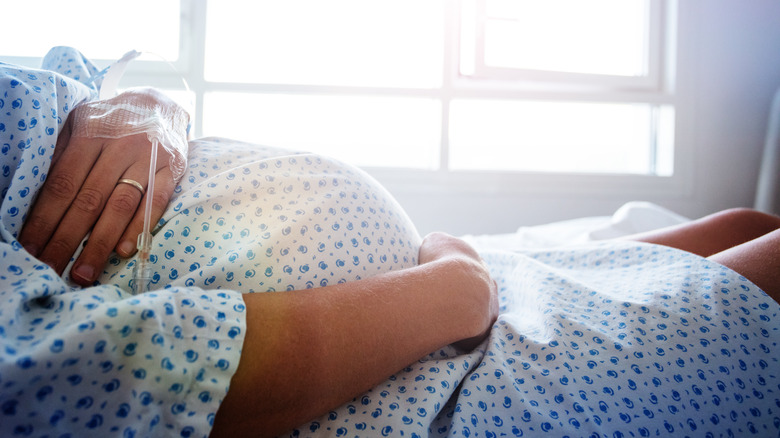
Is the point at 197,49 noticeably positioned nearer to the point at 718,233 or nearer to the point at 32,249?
the point at 32,249

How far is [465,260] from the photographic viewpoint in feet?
1.95

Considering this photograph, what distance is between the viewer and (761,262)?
0.65 m

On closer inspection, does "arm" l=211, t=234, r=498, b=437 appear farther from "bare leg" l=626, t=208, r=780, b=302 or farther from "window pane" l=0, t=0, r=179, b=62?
"window pane" l=0, t=0, r=179, b=62

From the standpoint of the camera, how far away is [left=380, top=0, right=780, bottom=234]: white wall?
193 centimetres

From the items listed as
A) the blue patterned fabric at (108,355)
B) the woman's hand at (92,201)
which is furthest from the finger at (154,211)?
the blue patterned fabric at (108,355)

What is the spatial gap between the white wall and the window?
87mm

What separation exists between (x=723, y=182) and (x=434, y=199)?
53.5 inches

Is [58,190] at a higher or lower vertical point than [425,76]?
lower

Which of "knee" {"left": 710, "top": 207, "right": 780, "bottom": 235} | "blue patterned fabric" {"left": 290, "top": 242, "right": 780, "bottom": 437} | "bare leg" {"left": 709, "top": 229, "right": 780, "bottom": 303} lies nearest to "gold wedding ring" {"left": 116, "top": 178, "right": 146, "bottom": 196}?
"blue patterned fabric" {"left": 290, "top": 242, "right": 780, "bottom": 437}

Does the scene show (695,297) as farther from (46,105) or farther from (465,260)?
(46,105)

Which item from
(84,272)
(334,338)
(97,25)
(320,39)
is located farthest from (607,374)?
(97,25)

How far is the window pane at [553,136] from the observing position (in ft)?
6.73

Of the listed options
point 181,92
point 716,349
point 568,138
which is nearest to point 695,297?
point 716,349

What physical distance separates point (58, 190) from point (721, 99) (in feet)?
8.15
